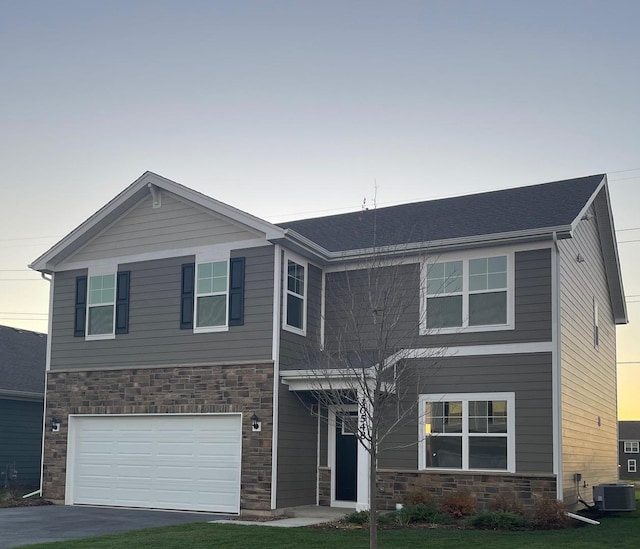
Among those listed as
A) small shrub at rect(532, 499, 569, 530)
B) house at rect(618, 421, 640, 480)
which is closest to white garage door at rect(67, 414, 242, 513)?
small shrub at rect(532, 499, 569, 530)

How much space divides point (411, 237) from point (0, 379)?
13223mm

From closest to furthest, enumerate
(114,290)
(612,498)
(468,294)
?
1. (612,498)
2. (468,294)
3. (114,290)

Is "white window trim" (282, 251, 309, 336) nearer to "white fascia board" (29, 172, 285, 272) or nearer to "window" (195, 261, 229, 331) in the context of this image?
"white fascia board" (29, 172, 285, 272)

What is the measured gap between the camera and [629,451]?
71125mm

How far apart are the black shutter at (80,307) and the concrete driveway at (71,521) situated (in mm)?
4269

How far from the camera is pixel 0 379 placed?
81.0 ft

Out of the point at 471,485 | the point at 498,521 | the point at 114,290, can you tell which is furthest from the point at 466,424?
the point at 114,290

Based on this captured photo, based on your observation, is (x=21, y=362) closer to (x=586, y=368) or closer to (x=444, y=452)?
(x=444, y=452)

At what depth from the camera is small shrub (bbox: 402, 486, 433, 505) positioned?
17016 mm

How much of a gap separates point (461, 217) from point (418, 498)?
22.2ft

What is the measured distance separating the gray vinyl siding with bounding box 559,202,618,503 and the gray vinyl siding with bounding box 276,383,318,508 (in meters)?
5.59

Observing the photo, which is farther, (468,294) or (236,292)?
(236,292)

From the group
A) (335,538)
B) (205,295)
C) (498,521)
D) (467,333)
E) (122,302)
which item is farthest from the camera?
(122,302)

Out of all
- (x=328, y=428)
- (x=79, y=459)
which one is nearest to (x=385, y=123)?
(x=328, y=428)
